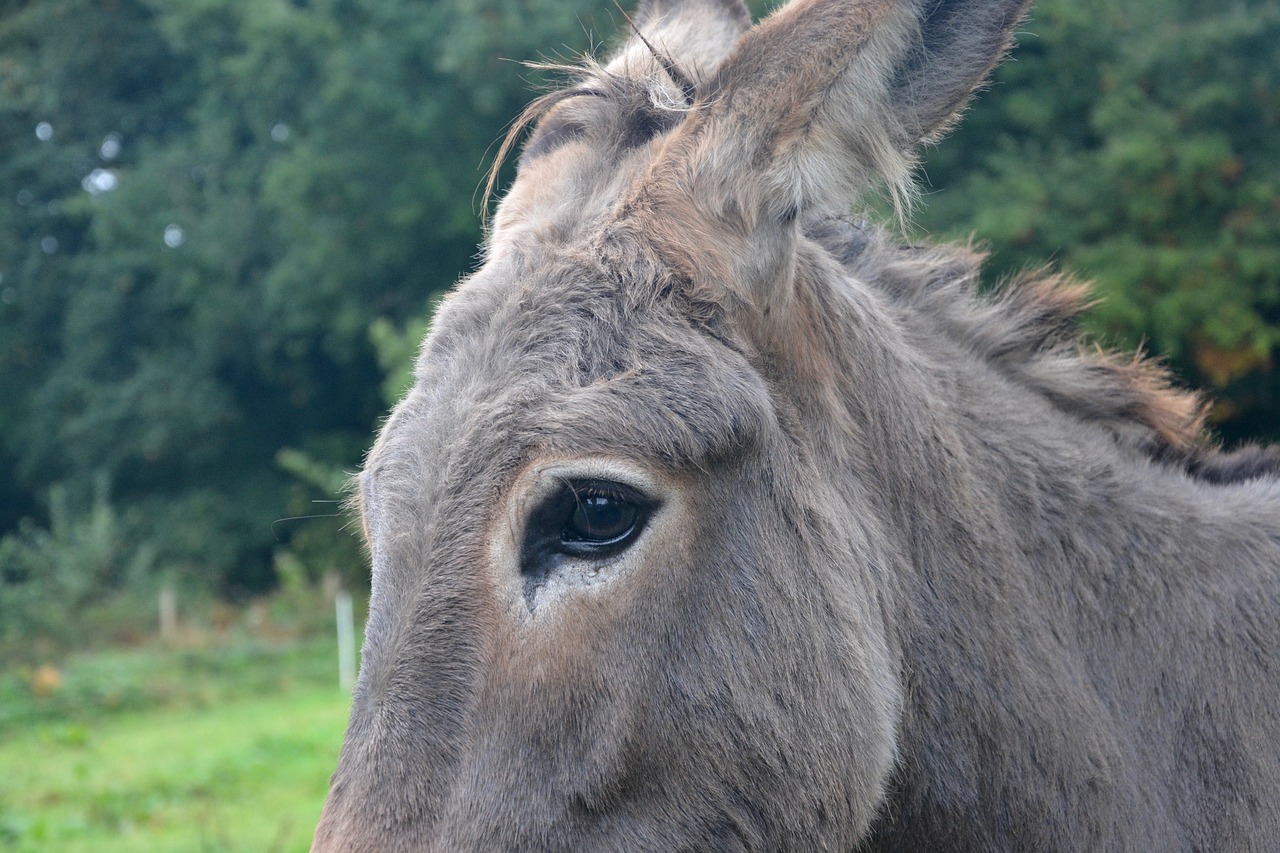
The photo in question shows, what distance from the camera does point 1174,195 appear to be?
15.6 m

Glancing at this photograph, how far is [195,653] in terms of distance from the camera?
18.4 metres

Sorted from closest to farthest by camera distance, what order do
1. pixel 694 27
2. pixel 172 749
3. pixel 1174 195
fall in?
pixel 694 27, pixel 172 749, pixel 1174 195

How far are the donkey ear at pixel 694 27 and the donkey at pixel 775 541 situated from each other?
288mm

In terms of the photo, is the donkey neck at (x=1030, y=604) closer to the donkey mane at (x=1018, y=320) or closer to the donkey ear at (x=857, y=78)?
the donkey mane at (x=1018, y=320)

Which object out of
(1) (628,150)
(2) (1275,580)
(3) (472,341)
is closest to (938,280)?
(1) (628,150)

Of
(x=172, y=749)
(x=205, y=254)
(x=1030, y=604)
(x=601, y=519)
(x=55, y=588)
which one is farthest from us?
(x=205, y=254)

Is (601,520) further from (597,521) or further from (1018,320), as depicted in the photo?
(1018,320)

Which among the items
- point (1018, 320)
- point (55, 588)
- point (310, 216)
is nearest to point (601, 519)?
point (1018, 320)

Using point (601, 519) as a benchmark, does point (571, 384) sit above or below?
above

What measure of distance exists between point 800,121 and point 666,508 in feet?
2.56

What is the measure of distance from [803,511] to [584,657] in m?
0.50

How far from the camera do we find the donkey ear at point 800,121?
207cm

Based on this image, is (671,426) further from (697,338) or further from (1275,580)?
(1275,580)

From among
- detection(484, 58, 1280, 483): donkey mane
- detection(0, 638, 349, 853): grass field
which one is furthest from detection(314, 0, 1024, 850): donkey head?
detection(0, 638, 349, 853): grass field
